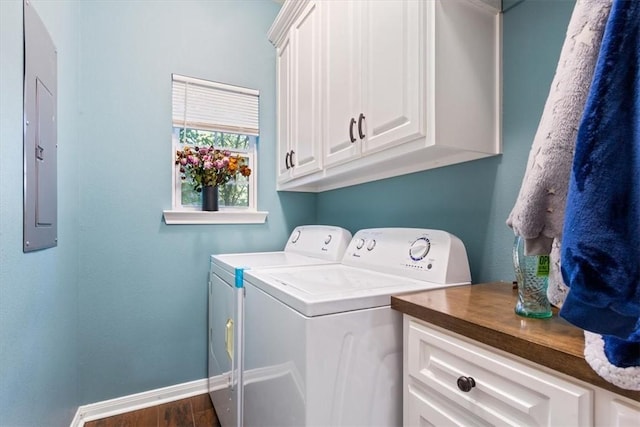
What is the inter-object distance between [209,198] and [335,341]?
151cm

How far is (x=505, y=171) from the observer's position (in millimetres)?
1195

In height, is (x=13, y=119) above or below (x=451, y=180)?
above

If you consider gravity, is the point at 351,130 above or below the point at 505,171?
above

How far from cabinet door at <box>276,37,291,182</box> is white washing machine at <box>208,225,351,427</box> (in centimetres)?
45

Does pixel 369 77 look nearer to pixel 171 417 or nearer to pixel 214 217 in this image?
pixel 214 217

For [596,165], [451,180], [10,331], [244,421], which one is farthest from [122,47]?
[596,165]

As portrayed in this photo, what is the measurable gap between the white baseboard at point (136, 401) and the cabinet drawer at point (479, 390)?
173cm

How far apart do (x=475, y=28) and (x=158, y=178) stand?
1.88 metres

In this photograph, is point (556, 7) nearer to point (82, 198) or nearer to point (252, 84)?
point (252, 84)

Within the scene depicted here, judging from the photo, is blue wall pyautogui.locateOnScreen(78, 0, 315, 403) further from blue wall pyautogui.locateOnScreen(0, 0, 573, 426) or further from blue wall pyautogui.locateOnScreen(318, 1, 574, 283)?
blue wall pyautogui.locateOnScreen(318, 1, 574, 283)

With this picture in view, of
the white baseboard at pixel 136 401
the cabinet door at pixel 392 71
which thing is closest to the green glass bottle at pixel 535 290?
the cabinet door at pixel 392 71

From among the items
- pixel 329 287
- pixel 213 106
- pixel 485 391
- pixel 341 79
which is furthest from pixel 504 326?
pixel 213 106

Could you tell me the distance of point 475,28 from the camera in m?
1.17

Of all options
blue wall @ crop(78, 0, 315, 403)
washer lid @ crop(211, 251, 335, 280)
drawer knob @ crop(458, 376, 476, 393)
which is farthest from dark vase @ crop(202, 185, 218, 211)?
drawer knob @ crop(458, 376, 476, 393)
